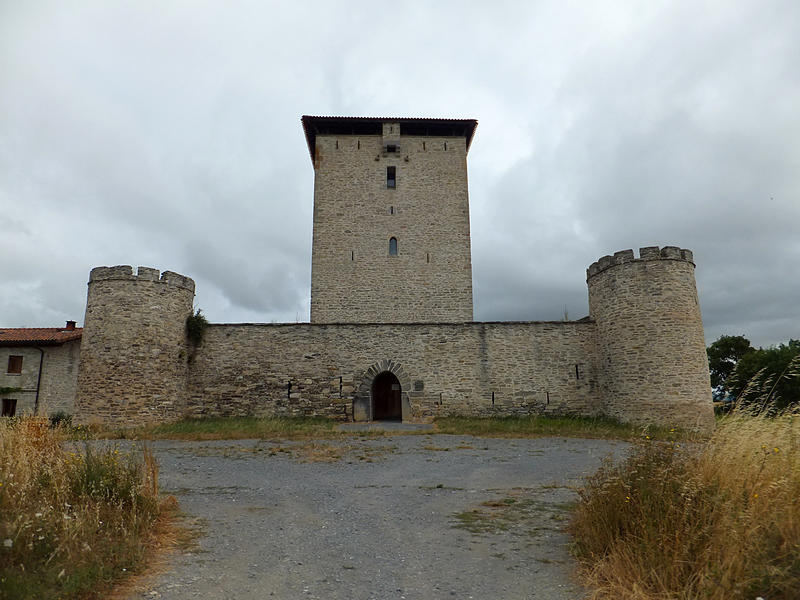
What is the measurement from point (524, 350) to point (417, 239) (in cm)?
801

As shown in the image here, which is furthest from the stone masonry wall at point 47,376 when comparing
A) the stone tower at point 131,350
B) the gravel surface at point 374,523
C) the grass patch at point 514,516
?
the grass patch at point 514,516

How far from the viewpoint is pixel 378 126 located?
2295 centimetres

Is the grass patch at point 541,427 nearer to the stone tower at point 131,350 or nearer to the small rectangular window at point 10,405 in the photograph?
the stone tower at point 131,350

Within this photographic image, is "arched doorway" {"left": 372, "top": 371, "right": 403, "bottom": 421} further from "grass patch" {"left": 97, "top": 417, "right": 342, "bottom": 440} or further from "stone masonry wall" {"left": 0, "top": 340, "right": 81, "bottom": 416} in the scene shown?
"stone masonry wall" {"left": 0, "top": 340, "right": 81, "bottom": 416}

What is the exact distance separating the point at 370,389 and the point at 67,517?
11777 millimetres

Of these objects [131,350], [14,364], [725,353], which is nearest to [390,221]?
[131,350]

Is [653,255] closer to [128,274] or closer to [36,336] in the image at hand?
[128,274]

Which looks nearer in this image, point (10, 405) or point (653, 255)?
point (653, 255)

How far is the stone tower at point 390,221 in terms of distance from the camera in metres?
20.5

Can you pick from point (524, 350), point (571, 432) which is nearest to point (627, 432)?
point (571, 432)

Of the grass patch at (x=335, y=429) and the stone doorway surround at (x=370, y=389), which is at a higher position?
the stone doorway surround at (x=370, y=389)

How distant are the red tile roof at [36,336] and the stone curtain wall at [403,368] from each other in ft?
25.2

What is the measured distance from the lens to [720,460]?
416cm

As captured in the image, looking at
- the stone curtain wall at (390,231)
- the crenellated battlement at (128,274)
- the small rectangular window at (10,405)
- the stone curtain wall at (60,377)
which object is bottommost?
the small rectangular window at (10,405)
